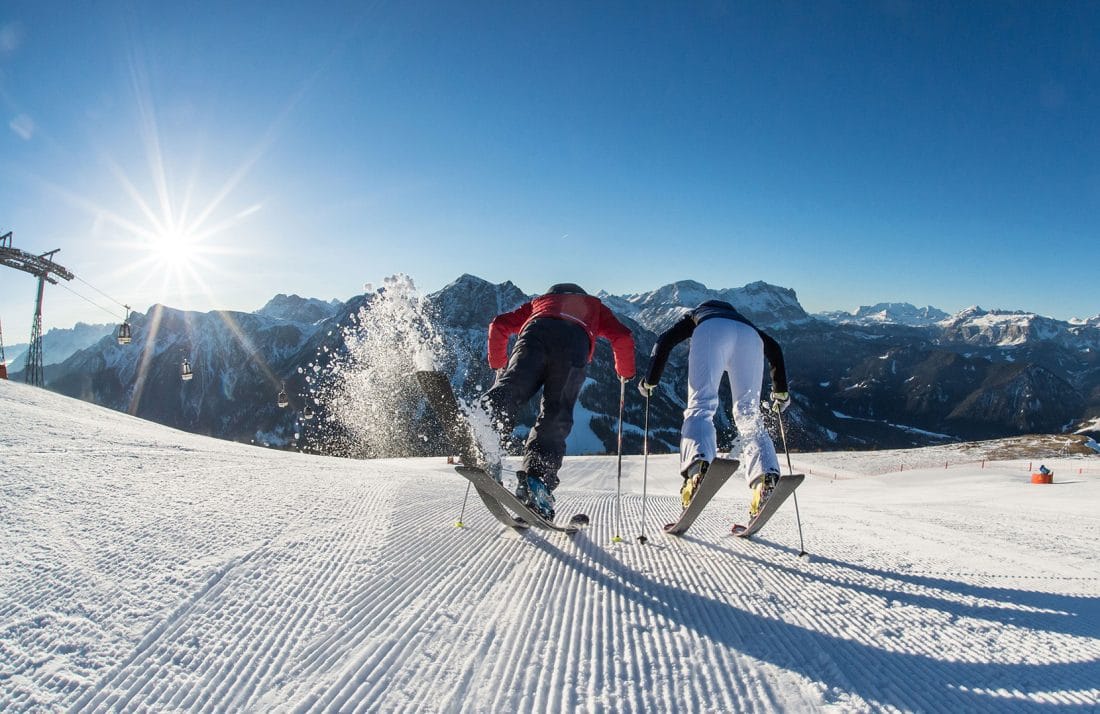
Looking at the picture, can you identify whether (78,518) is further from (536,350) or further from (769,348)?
(769,348)

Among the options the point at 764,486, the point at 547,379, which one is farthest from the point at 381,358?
the point at 764,486

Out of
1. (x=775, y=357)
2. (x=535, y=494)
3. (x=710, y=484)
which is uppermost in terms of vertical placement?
(x=775, y=357)

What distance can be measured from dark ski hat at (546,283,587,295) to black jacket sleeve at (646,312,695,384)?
2.54ft

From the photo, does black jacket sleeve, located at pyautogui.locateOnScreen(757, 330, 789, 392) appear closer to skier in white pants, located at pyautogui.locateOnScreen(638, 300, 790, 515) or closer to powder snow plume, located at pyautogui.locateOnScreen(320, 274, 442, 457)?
skier in white pants, located at pyautogui.locateOnScreen(638, 300, 790, 515)

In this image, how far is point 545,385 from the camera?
151 inches

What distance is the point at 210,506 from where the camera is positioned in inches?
121

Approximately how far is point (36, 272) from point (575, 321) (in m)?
37.4

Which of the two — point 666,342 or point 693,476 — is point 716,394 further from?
point 666,342

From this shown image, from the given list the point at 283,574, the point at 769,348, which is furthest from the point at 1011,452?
the point at 283,574

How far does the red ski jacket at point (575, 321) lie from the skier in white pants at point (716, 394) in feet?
1.79

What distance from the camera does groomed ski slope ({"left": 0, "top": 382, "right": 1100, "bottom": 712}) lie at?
5.01 feet

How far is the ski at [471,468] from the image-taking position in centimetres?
321

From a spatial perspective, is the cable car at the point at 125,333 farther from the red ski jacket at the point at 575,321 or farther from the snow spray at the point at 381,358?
the red ski jacket at the point at 575,321

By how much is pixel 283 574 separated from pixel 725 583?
2111 mm
